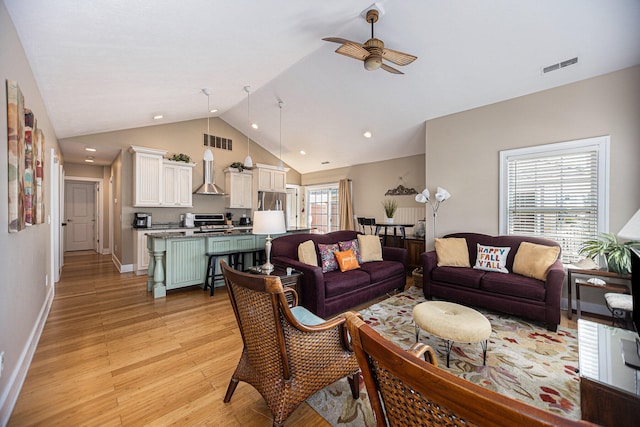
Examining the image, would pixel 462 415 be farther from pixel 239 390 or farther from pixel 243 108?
pixel 243 108

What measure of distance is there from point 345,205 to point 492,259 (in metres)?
4.17

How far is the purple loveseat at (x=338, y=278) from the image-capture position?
297cm

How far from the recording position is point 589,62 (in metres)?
3.03

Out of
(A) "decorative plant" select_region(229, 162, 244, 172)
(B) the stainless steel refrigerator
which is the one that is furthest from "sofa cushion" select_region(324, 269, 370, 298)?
(A) "decorative plant" select_region(229, 162, 244, 172)

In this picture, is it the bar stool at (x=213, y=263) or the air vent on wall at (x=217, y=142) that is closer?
the bar stool at (x=213, y=263)

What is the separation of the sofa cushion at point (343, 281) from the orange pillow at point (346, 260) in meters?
0.09

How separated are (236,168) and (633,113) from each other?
6993 mm

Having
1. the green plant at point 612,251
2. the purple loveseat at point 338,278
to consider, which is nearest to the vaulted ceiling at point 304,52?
the green plant at point 612,251

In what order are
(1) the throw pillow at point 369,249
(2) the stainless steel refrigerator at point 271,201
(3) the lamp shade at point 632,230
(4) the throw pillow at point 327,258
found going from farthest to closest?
(2) the stainless steel refrigerator at point 271,201 → (1) the throw pillow at point 369,249 → (4) the throw pillow at point 327,258 → (3) the lamp shade at point 632,230

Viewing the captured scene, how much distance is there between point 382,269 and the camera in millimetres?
3715

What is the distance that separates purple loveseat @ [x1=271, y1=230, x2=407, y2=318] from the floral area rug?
1.12ft

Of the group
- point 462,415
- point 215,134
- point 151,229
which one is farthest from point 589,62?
point 151,229

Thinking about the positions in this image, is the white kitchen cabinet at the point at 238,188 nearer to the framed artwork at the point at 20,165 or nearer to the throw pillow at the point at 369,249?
the throw pillow at the point at 369,249

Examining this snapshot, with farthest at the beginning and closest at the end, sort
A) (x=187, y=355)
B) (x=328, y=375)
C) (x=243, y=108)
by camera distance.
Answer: (x=243, y=108), (x=187, y=355), (x=328, y=375)
